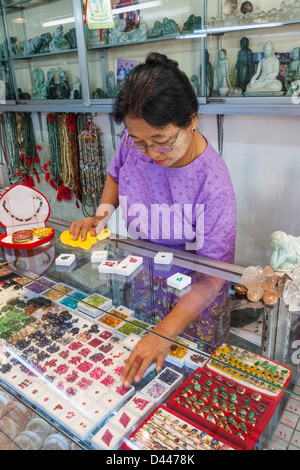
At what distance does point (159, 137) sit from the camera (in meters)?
1.23

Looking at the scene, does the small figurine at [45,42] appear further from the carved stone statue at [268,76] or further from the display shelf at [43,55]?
the carved stone statue at [268,76]

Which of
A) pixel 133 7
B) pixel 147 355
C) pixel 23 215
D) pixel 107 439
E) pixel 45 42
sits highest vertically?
pixel 133 7

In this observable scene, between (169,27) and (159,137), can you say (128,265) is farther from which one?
(169,27)

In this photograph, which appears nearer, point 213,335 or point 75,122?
point 213,335

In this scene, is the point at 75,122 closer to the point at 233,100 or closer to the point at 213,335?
the point at 233,100

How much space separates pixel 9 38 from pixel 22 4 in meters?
0.38

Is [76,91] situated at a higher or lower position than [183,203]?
higher

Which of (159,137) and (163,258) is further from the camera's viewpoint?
(163,258)

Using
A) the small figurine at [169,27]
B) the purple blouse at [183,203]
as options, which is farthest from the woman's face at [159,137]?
the small figurine at [169,27]

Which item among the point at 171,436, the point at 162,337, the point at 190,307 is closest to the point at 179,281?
the point at 190,307

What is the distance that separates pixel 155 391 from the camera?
1.04m

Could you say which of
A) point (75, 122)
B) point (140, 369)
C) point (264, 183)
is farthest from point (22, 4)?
point (140, 369)

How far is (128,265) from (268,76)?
185 centimetres

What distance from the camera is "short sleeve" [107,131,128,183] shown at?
1864mm
